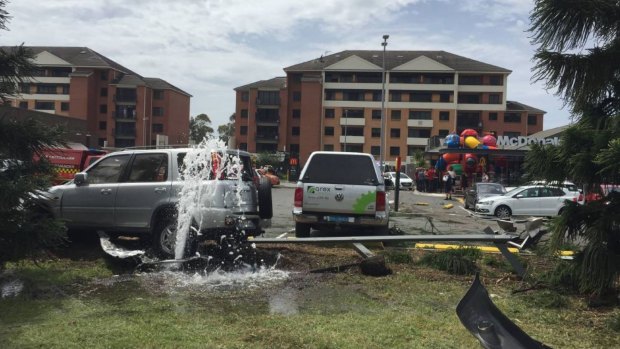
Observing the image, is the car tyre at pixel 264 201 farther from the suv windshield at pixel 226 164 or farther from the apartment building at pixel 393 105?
the apartment building at pixel 393 105

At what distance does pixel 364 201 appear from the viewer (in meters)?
10.7

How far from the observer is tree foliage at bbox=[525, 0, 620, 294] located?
490cm

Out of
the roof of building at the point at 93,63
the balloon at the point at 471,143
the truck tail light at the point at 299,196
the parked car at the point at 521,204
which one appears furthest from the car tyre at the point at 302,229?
the roof of building at the point at 93,63

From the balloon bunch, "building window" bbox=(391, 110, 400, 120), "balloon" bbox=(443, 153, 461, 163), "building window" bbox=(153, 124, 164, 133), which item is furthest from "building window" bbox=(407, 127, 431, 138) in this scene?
"balloon" bbox=(443, 153, 461, 163)

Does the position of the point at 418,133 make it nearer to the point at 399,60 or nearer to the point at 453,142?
the point at 399,60

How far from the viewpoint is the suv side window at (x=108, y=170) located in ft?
30.6

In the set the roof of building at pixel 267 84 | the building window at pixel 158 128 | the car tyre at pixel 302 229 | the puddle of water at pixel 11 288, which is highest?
the roof of building at pixel 267 84

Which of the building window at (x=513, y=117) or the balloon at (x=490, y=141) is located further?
the building window at (x=513, y=117)

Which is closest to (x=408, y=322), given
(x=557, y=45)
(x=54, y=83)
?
(x=557, y=45)

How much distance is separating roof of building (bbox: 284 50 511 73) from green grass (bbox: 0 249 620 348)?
267ft

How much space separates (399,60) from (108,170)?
8437 centimetres

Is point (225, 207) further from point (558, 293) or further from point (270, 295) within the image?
point (558, 293)

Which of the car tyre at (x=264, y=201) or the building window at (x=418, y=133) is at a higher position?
the building window at (x=418, y=133)

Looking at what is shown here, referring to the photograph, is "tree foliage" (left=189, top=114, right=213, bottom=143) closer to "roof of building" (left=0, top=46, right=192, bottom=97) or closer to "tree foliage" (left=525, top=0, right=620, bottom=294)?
"roof of building" (left=0, top=46, right=192, bottom=97)
